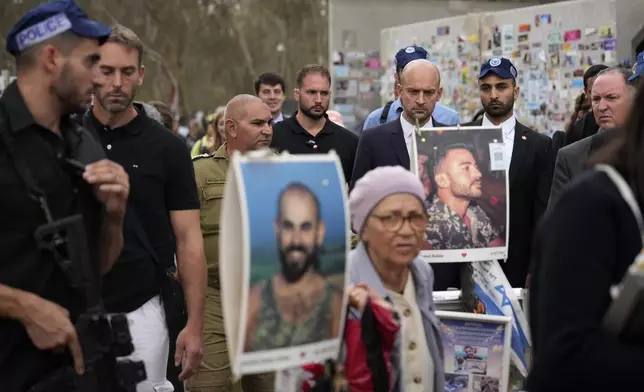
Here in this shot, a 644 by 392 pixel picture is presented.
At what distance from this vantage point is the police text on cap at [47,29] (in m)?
4.07

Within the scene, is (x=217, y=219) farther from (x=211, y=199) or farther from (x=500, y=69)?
(x=500, y=69)

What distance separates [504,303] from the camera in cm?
584

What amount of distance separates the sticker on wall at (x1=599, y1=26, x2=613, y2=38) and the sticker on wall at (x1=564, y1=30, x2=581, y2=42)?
0.23 meters

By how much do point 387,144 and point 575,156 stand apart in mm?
1051

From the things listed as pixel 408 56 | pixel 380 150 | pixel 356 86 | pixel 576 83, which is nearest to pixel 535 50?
pixel 576 83

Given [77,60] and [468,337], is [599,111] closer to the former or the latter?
[468,337]

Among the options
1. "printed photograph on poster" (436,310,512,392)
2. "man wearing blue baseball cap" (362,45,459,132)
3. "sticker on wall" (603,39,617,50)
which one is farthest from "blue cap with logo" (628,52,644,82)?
"sticker on wall" (603,39,617,50)

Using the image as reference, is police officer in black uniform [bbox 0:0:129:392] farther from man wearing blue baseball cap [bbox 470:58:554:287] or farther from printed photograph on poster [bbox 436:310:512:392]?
man wearing blue baseball cap [bbox 470:58:554:287]

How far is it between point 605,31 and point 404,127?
5.00 metres

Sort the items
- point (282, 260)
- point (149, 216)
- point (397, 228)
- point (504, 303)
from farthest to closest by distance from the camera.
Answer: point (504, 303) < point (149, 216) < point (397, 228) < point (282, 260)

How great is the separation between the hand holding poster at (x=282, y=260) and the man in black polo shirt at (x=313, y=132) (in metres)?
4.57

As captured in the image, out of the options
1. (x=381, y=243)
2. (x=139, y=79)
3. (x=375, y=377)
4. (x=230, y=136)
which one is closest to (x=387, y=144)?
(x=230, y=136)

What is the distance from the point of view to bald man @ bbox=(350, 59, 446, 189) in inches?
268

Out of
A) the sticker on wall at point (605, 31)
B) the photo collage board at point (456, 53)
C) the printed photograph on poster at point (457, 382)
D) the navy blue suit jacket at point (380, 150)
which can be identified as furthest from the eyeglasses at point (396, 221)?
the photo collage board at point (456, 53)
